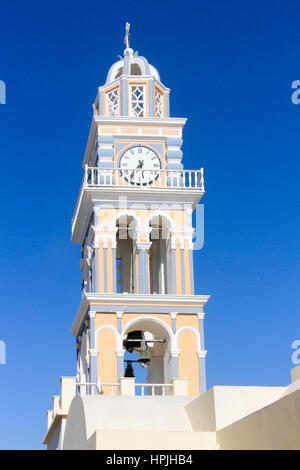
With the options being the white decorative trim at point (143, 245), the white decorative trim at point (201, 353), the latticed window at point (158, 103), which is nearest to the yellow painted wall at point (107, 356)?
the white decorative trim at point (201, 353)

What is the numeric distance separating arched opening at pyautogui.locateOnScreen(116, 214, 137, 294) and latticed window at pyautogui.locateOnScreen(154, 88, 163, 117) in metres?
3.96

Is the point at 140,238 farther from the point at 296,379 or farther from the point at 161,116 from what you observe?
the point at 296,379

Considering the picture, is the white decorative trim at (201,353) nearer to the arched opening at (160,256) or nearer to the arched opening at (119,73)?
the arched opening at (160,256)

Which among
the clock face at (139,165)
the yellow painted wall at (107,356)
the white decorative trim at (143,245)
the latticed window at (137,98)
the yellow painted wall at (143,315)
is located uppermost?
the latticed window at (137,98)

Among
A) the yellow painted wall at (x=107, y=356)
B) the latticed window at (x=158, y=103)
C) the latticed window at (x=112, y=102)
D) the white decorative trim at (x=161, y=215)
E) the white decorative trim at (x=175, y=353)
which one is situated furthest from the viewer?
the latticed window at (x=158, y=103)

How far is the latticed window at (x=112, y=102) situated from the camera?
1267 inches

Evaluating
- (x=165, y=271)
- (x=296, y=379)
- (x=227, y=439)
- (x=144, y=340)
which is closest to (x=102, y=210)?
(x=165, y=271)

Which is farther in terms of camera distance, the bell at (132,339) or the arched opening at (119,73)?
the arched opening at (119,73)

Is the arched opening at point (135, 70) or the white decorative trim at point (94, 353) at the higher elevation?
the arched opening at point (135, 70)

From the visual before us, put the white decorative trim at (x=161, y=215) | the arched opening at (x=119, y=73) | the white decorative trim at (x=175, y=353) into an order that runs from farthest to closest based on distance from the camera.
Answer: the arched opening at (x=119, y=73)
the white decorative trim at (x=161, y=215)
the white decorative trim at (x=175, y=353)

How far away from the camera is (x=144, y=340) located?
26.8m

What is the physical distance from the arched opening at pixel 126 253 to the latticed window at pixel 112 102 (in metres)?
3.78

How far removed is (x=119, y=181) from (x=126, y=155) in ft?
3.66

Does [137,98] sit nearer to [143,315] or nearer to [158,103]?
[158,103]
